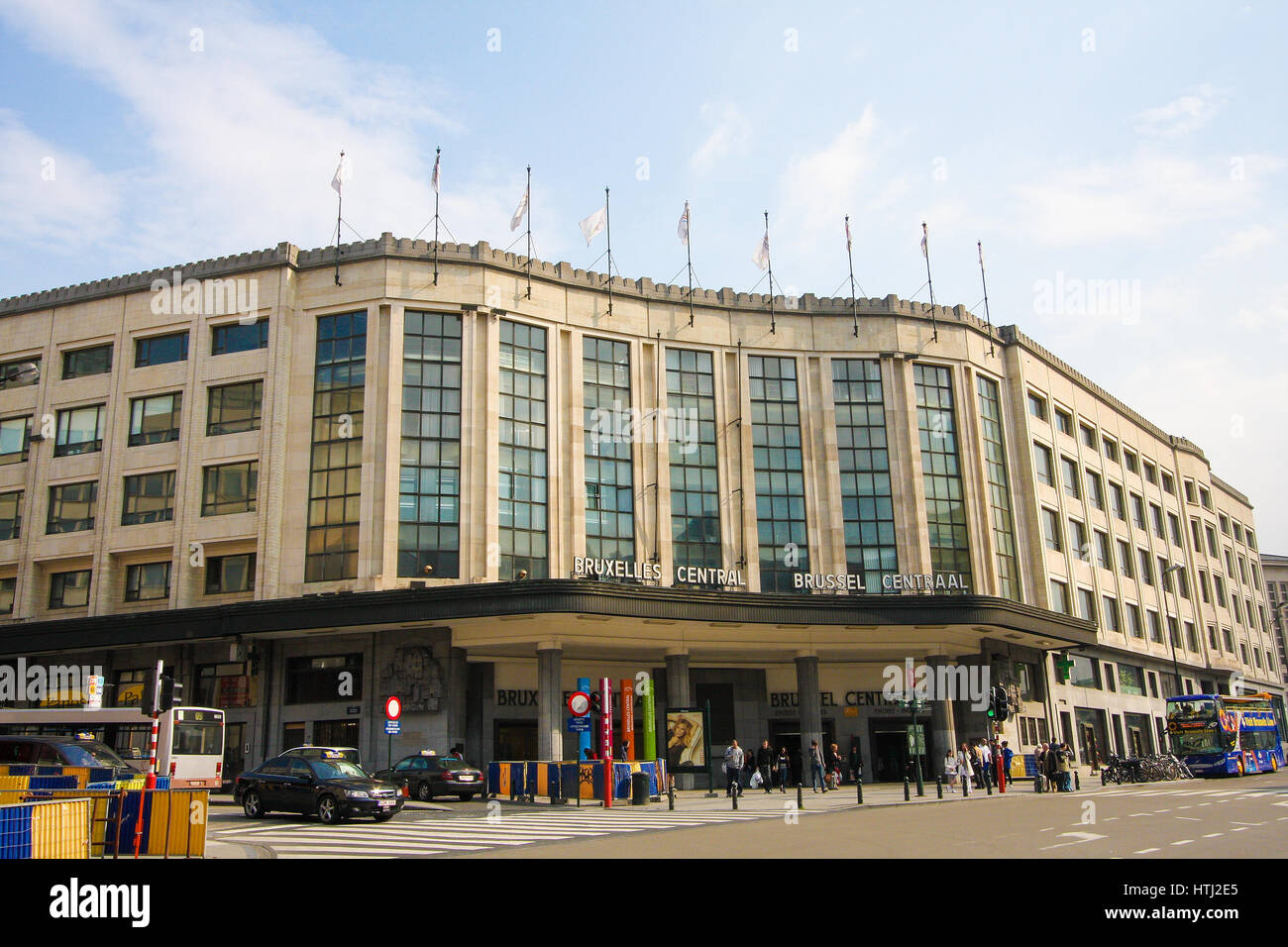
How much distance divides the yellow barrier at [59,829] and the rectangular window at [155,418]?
34.2m

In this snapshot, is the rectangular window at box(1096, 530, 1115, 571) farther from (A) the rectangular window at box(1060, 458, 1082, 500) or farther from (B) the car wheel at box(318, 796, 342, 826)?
(B) the car wheel at box(318, 796, 342, 826)

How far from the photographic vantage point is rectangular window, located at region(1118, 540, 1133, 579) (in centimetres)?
6525

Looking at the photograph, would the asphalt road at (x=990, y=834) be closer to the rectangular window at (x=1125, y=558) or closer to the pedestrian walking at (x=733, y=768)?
the pedestrian walking at (x=733, y=768)

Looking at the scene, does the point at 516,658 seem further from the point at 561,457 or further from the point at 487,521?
the point at 561,457

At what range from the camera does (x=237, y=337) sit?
45.3 metres

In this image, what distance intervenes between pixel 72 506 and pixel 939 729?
39.8 meters

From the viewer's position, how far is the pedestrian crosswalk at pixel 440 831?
18672 mm

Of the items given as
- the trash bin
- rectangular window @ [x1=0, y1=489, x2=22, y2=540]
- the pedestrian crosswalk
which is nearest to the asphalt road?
the pedestrian crosswalk

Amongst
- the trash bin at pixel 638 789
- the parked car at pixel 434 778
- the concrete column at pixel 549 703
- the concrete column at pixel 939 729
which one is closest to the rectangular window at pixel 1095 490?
the concrete column at pixel 939 729

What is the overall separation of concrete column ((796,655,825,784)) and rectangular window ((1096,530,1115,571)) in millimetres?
26333
